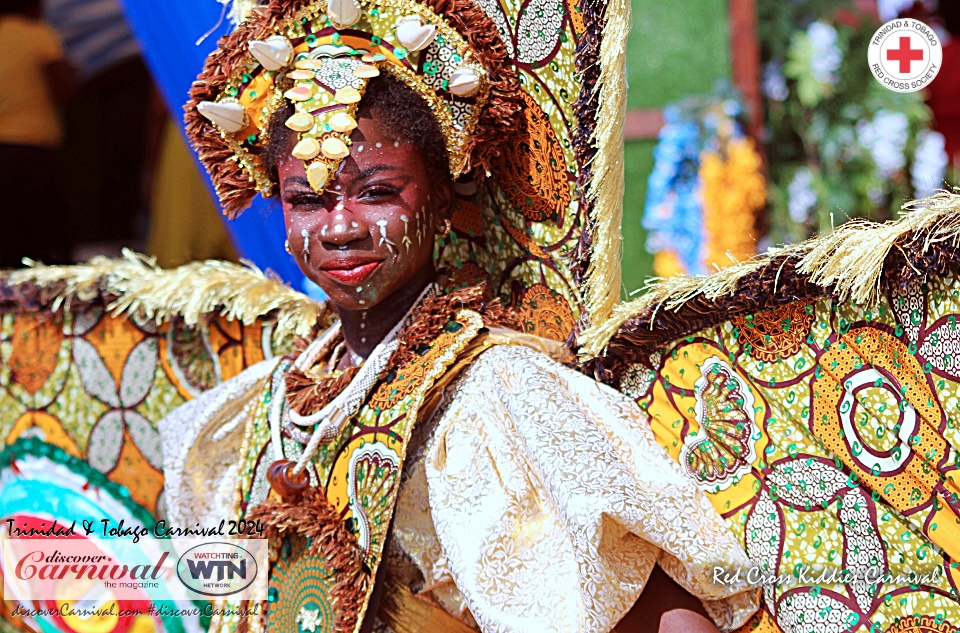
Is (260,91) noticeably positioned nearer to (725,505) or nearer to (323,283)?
(323,283)

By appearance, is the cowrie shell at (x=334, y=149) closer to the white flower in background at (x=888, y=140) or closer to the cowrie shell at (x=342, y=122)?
the cowrie shell at (x=342, y=122)

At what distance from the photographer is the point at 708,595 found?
5.40 feet

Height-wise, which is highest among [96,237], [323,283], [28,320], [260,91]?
[260,91]

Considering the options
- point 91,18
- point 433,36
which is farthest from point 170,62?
point 91,18

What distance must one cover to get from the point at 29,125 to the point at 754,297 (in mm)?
3998

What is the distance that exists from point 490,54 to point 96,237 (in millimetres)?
4334

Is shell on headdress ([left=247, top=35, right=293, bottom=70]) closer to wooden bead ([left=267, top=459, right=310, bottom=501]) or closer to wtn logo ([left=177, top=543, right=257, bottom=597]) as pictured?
wooden bead ([left=267, top=459, right=310, bottom=501])

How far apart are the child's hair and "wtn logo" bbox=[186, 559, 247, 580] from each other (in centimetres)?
71

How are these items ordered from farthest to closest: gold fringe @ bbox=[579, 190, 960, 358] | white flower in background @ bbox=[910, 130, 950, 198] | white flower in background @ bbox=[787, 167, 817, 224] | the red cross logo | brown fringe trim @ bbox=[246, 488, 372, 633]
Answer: white flower in background @ bbox=[787, 167, 817, 224], white flower in background @ bbox=[910, 130, 950, 198], the red cross logo, brown fringe trim @ bbox=[246, 488, 372, 633], gold fringe @ bbox=[579, 190, 960, 358]

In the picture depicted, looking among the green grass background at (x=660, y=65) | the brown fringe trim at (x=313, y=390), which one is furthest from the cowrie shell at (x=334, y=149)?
the green grass background at (x=660, y=65)

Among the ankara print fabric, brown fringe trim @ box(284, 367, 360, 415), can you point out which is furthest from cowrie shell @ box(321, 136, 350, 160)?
the ankara print fabric

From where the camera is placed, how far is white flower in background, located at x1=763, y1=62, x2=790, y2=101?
474 cm

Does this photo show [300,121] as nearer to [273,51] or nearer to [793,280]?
[273,51]

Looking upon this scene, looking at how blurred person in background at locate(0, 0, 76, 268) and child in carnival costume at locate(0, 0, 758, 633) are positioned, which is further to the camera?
blurred person in background at locate(0, 0, 76, 268)
